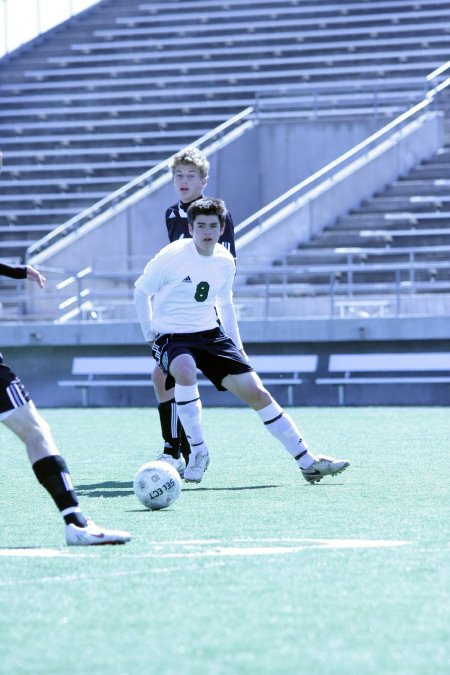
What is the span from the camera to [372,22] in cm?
3228

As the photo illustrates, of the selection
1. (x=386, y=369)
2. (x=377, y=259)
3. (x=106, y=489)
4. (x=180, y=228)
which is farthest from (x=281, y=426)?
(x=377, y=259)

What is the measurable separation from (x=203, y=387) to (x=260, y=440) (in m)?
7.23

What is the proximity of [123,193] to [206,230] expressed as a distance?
56.6 feet

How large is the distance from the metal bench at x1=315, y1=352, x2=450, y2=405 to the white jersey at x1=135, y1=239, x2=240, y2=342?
1063 centimetres

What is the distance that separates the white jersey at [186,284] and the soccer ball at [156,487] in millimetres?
1415

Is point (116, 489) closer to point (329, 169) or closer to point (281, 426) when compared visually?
point (281, 426)

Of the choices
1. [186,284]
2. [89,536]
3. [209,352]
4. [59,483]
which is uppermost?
[186,284]

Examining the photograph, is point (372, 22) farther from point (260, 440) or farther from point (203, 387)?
point (260, 440)

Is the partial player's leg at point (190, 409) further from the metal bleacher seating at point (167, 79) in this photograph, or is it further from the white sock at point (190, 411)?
the metal bleacher seating at point (167, 79)

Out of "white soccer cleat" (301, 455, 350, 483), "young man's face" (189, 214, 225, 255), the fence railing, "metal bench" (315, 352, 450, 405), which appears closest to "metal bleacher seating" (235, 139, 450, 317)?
the fence railing

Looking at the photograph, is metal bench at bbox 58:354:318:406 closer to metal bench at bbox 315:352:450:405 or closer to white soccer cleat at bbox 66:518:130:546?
metal bench at bbox 315:352:450:405

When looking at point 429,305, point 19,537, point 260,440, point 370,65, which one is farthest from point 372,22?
point 19,537

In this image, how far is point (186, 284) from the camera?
29.5 feet

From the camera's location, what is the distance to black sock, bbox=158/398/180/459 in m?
9.79
